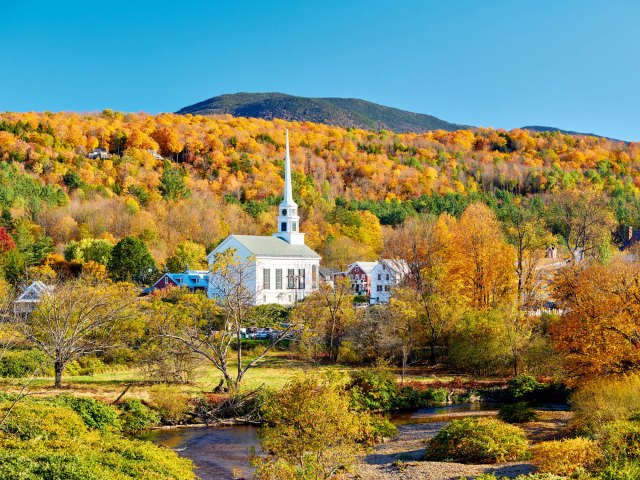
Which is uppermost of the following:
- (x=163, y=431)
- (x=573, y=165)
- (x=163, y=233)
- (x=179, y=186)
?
(x=573, y=165)

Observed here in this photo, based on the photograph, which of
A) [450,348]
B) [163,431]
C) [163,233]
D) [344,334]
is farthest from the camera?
[163,233]

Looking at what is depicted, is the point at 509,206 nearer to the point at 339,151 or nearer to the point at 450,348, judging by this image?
the point at 339,151

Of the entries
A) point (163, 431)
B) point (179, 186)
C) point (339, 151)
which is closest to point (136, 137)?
point (179, 186)

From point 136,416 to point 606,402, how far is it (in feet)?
62.1

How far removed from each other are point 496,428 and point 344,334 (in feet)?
85.3

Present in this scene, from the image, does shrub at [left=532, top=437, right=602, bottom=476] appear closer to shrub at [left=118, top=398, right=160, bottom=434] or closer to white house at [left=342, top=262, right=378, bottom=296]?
shrub at [left=118, top=398, right=160, bottom=434]

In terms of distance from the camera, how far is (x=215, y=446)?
27094 mm

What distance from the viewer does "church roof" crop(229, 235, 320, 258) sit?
74000mm

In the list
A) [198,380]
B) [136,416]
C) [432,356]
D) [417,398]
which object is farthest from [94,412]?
[432,356]

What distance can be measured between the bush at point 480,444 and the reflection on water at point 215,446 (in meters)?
6.65

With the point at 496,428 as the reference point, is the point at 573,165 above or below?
above

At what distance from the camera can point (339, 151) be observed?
161750 mm

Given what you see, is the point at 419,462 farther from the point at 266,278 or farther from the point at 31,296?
the point at 266,278

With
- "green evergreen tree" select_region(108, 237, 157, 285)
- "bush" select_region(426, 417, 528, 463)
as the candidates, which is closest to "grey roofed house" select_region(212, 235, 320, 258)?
"green evergreen tree" select_region(108, 237, 157, 285)
